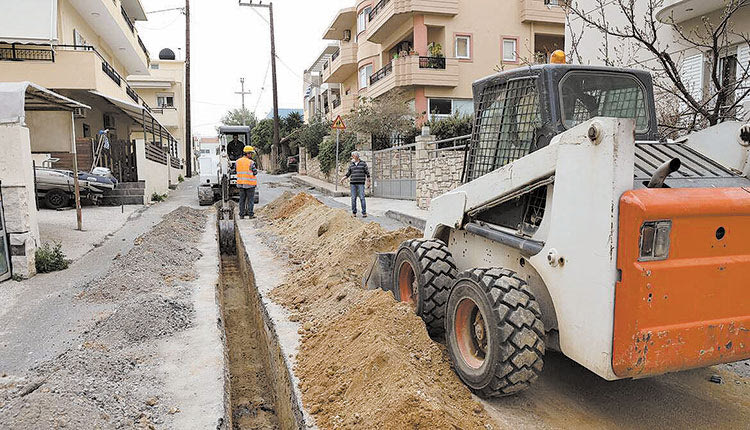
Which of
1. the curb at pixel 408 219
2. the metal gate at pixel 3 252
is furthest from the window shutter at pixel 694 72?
the metal gate at pixel 3 252

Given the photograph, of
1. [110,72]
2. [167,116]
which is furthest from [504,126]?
[167,116]

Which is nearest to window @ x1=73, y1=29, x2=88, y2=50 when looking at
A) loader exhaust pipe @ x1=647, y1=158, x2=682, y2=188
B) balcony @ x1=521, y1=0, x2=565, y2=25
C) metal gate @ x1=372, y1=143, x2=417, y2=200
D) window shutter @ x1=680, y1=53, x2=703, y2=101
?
metal gate @ x1=372, y1=143, x2=417, y2=200

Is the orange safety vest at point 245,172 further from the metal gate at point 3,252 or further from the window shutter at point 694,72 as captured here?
the window shutter at point 694,72

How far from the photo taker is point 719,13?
10203 millimetres

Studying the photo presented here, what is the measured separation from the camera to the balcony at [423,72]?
25266 mm

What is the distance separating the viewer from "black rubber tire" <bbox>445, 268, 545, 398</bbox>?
331 centimetres

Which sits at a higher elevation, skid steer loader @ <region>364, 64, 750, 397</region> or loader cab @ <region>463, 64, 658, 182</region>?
loader cab @ <region>463, 64, 658, 182</region>

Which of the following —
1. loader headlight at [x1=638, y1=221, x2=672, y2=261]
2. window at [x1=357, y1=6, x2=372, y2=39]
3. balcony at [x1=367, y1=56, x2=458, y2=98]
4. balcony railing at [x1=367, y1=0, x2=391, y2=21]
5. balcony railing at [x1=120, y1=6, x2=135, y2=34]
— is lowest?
loader headlight at [x1=638, y1=221, x2=672, y2=261]

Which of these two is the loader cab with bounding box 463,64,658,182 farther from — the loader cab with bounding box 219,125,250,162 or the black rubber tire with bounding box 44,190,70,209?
the loader cab with bounding box 219,125,250,162

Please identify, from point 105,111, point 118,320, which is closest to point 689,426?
point 118,320

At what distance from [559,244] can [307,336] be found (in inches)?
113

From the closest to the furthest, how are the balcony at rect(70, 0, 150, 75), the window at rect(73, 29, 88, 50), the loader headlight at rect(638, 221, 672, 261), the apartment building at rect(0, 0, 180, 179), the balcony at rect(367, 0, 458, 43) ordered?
the loader headlight at rect(638, 221, 672, 261), the apartment building at rect(0, 0, 180, 179), the window at rect(73, 29, 88, 50), the balcony at rect(70, 0, 150, 75), the balcony at rect(367, 0, 458, 43)

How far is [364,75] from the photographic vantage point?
109 ft

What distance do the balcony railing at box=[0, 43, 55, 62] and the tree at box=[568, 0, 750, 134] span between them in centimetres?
1451
